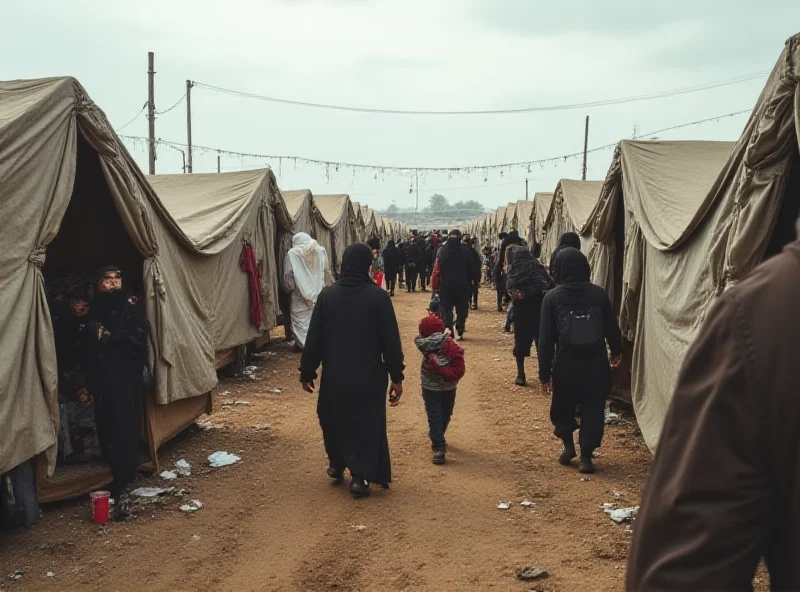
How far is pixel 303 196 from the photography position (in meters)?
15.3

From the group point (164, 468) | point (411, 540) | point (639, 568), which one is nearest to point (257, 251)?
point (164, 468)

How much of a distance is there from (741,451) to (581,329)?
193 inches

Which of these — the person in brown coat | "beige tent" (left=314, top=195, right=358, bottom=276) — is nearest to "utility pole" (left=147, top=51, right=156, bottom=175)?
"beige tent" (left=314, top=195, right=358, bottom=276)

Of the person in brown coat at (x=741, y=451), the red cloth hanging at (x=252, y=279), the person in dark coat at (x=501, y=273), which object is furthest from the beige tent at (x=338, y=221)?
the person in brown coat at (x=741, y=451)

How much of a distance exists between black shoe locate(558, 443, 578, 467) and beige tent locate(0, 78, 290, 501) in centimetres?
325

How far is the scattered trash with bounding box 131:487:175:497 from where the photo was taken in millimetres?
5777

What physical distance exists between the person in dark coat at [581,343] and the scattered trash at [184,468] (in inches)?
122

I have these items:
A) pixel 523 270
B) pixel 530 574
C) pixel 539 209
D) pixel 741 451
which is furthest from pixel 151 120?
pixel 741 451

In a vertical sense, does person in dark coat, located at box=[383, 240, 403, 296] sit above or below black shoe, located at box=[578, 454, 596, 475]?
above

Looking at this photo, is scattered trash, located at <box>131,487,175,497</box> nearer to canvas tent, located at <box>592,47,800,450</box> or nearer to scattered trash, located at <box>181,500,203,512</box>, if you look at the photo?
scattered trash, located at <box>181,500,203,512</box>

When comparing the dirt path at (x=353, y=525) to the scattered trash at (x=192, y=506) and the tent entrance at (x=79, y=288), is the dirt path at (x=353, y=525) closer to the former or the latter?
the scattered trash at (x=192, y=506)

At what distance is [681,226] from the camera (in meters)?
6.32

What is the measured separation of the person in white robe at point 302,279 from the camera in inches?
472

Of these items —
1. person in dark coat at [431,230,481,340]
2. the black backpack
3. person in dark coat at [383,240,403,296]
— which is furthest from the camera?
person in dark coat at [383,240,403,296]
